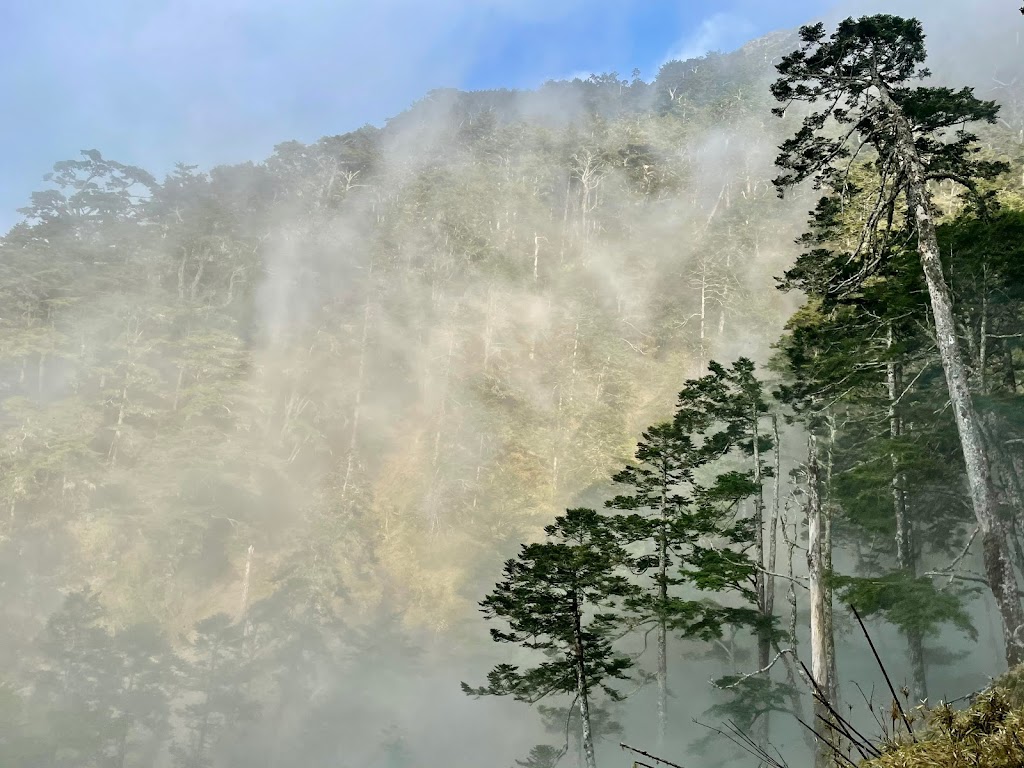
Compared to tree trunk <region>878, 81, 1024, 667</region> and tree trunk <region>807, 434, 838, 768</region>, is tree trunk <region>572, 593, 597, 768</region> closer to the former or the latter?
tree trunk <region>807, 434, 838, 768</region>

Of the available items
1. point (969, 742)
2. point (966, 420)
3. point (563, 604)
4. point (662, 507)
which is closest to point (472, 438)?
point (662, 507)

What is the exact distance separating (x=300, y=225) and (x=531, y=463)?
47567 millimetres

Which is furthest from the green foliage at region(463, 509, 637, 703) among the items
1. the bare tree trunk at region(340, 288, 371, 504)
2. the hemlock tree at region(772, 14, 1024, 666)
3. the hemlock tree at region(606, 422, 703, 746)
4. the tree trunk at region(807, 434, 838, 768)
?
the bare tree trunk at region(340, 288, 371, 504)

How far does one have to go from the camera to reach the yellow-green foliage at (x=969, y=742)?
223cm

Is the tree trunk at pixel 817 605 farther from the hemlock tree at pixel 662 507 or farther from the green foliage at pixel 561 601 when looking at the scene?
the green foliage at pixel 561 601

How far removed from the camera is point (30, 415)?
4853 cm

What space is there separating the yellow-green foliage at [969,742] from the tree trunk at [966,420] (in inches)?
411

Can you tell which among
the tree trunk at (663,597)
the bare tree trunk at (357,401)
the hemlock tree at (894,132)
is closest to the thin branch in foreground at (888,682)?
the hemlock tree at (894,132)

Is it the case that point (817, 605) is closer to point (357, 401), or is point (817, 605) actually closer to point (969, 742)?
point (969, 742)

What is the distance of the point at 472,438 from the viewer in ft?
186

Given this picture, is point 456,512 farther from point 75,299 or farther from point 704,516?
point 75,299

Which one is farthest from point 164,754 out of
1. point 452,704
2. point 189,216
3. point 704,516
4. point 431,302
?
point 189,216

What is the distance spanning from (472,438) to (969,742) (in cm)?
5461

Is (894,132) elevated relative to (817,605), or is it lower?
elevated
